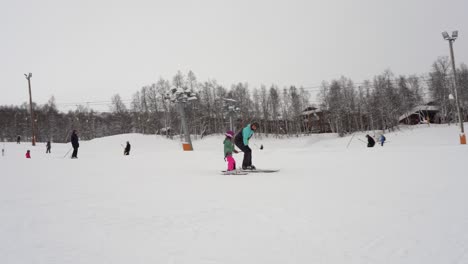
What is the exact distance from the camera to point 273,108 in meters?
73.8

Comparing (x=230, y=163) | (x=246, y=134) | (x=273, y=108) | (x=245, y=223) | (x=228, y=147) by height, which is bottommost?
(x=245, y=223)

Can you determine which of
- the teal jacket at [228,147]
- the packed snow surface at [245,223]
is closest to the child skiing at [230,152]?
the teal jacket at [228,147]

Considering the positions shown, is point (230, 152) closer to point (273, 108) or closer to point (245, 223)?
point (245, 223)

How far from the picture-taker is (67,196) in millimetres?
5695

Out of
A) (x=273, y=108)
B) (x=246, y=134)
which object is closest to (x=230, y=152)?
(x=246, y=134)

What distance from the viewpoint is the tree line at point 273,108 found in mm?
61031

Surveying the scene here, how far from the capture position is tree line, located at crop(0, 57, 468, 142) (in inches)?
2403

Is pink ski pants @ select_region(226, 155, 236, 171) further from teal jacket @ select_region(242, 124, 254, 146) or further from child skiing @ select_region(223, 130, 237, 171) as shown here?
teal jacket @ select_region(242, 124, 254, 146)

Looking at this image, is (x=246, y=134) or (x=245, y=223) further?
(x=246, y=134)

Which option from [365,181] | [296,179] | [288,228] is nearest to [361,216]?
[288,228]

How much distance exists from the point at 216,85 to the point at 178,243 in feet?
249

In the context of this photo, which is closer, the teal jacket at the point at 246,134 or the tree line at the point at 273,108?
the teal jacket at the point at 246,134

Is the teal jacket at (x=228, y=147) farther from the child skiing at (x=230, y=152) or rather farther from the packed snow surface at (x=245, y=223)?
the packed snow surface at (x=245, y=223)

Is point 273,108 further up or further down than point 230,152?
further up
